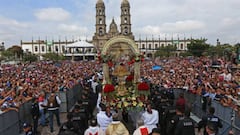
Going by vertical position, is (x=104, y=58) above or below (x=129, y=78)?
above

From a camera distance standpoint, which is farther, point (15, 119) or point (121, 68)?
point (121, 68)

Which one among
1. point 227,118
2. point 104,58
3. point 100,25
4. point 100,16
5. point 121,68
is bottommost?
point 227,118

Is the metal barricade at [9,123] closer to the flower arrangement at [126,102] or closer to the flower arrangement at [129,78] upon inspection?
the flower arrangement at [126,102]

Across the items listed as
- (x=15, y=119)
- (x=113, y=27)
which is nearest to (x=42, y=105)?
(x=15, y=119)

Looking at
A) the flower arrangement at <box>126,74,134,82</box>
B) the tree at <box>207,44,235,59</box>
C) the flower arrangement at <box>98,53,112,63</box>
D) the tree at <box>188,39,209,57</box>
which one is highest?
the tree at <box>188,39,209,57</box>

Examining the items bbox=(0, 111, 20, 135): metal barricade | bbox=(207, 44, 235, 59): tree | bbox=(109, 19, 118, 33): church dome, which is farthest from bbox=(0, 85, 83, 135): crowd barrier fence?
bbox=(109, 19, 118, 33): church dome

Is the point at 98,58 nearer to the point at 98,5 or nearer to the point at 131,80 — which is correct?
the point at 131,80

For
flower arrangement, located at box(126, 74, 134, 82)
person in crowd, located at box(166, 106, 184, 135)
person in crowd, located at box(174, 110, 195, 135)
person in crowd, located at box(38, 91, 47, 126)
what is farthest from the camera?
flower arrangement, located at box(126, 74, 134, 82)

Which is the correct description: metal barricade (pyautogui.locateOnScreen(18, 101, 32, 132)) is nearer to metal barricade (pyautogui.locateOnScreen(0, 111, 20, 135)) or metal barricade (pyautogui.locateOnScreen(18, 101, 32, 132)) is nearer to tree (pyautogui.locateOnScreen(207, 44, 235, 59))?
metal barricade (pyautogui.locateOnScreen(0, 111, 20, 135))

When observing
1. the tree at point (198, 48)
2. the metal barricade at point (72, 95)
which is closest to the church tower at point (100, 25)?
the tree at point (198, 48)

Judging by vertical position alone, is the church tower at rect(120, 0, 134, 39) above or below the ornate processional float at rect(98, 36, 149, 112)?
above

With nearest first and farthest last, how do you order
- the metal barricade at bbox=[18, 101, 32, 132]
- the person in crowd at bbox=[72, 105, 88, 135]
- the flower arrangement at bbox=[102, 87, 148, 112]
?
the person in crowd at bbox=[72, 105, 88, 135], the metal barricade at bbox=[18, 101, 32, 132], the flower arrangement at bbox=[102, 87, 148, 112]

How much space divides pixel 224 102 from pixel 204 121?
8.23 feet

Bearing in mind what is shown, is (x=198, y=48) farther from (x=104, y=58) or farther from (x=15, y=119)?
(x=15, y=119)
